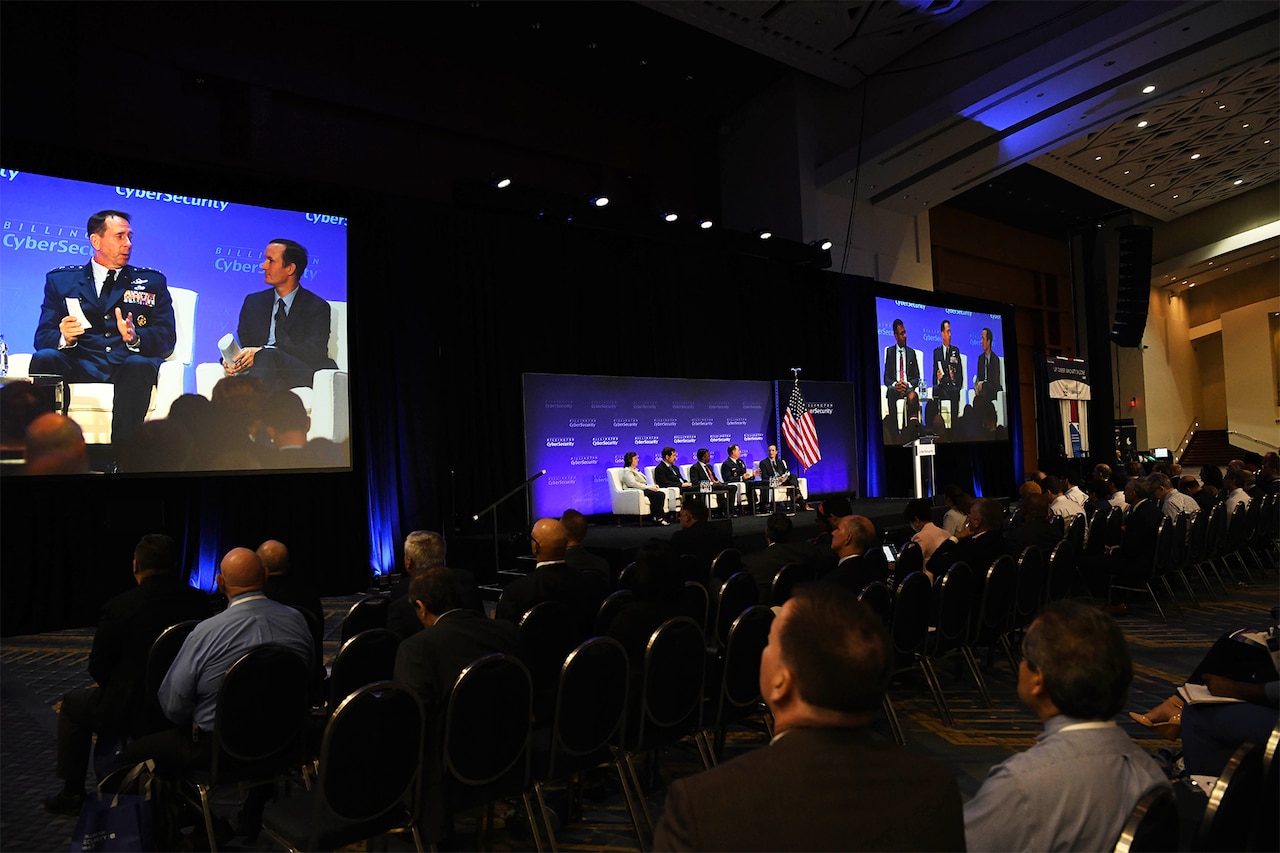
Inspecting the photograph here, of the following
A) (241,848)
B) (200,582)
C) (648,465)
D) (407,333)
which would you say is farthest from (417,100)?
(241,848)

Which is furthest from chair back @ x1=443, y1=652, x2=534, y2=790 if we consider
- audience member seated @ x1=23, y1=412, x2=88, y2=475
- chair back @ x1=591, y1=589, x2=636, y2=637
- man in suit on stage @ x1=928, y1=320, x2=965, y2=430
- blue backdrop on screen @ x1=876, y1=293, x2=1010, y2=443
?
man in suit on stage @ x1=928, y1=320, x2=965, y2=430

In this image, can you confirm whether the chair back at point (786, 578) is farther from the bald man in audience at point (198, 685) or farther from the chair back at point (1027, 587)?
the bald man in audience at point (198, 685)

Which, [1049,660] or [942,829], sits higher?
[1049,660]

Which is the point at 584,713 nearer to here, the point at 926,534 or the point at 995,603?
the point at 995,603

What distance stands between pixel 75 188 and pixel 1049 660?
835cm

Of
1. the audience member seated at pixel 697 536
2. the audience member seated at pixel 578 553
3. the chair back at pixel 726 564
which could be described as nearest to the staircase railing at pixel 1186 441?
the audience member seated at pixel 697 536

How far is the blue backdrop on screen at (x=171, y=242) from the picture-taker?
21.8 ft

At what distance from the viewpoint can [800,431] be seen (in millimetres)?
13453

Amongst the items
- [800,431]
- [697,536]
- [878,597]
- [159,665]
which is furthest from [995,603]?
[800,431]

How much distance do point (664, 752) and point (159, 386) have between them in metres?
6.02

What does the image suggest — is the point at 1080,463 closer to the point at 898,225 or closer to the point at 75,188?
the point at 898,225

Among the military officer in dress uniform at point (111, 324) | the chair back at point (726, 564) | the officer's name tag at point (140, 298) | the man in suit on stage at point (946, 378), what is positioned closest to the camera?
the chair back at point (726, 564)

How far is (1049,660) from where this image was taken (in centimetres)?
161

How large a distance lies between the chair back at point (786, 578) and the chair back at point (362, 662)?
6.69 feet
